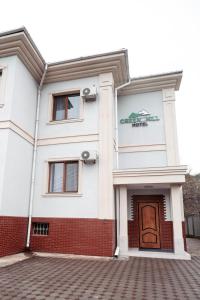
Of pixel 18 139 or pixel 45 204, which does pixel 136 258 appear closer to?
pixel 45 204

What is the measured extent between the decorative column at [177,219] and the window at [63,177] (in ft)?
10.8

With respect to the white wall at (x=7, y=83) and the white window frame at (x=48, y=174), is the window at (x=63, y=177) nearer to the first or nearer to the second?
the white window frame at (x=48, y=174)

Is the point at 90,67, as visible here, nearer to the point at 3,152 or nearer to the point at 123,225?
the point at 3,152

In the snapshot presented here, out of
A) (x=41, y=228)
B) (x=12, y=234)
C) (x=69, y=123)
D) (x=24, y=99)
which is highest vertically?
(x=24, y=99)

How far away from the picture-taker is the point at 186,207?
64.5 ft

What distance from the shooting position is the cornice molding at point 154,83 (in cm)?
971

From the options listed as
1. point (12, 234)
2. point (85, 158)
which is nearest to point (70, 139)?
point (85, 158)

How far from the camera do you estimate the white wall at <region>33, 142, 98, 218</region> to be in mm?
7875

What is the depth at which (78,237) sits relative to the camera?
7.65 metres

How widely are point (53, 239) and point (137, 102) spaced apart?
640 cm

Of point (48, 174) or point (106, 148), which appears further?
point (48, 174)

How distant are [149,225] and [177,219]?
162 centimetres

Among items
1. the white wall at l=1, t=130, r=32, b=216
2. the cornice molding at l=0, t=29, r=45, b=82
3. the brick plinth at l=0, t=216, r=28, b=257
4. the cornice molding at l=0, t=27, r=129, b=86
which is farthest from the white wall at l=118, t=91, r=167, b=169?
the brick plinth at l=0, t=216, r=28, b=257

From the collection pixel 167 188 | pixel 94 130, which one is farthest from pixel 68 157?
pixel 167 188
